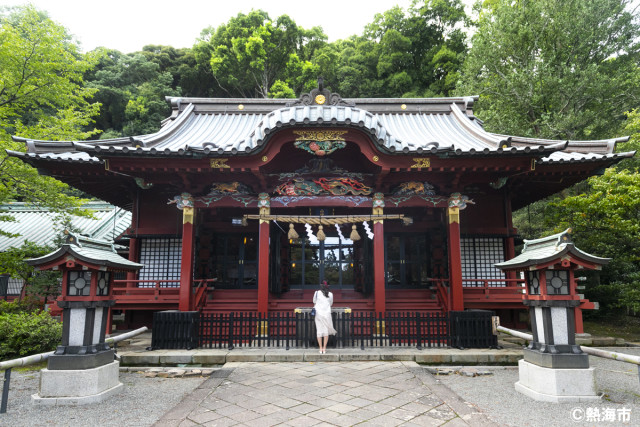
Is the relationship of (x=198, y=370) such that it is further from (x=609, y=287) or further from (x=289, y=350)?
(x=609, y=287)

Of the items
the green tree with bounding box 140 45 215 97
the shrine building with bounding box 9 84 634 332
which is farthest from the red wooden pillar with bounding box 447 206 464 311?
the green tree with bounding box 140 45 215 97

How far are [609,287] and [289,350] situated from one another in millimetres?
10955

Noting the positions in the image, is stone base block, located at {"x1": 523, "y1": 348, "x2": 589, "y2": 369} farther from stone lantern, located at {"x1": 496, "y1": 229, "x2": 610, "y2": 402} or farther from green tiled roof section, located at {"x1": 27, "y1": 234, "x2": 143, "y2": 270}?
green tiled roof section, located at {"x1": 27, "y1": 234, "x2": 143, "y2": 270}

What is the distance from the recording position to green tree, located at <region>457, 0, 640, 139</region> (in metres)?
15.2

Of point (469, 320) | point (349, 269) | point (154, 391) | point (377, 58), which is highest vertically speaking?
point (377, 58)

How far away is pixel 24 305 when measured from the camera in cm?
1237

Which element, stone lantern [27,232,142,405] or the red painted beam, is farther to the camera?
the red painted beam

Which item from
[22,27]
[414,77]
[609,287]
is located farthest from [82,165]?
[414,77]

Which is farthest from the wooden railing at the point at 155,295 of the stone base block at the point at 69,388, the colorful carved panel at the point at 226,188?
the stone base block at the point at 69,388

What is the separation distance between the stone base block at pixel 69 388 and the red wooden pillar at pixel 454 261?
7916 millimetres

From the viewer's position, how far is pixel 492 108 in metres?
17.3

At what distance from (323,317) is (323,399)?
2.85 metres

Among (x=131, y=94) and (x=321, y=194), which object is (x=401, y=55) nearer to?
(x=131, y=94)

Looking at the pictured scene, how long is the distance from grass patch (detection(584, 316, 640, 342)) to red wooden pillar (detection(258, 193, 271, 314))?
10.1 m
